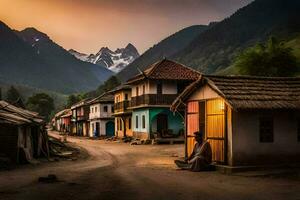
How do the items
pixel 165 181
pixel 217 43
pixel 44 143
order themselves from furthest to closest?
pixel 217 43 → pixel 44 143 → pixel 165 181

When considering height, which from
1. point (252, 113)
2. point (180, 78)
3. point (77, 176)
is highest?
point (180, 78)

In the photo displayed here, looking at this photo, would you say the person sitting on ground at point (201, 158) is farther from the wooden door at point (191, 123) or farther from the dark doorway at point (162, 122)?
the dark doorway at point (162, 122)

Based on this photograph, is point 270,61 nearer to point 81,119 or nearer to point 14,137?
point 81,119

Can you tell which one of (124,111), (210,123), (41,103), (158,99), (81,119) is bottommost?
(210,123)

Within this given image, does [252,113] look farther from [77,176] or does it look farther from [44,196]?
[44,196]

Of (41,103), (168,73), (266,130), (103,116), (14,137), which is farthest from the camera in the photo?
(41,103)

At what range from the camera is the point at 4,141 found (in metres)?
22.2

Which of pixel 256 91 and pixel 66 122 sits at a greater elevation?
pixel 256 91

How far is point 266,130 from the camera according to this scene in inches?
745

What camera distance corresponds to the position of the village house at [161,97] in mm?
44812

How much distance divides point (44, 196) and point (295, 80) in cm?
1375

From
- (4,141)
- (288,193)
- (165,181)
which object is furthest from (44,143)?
(288,193)

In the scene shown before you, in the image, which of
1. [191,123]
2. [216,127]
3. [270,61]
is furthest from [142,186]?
[270,61]

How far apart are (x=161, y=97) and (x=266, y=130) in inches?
1046
